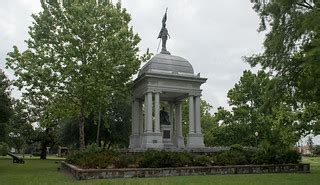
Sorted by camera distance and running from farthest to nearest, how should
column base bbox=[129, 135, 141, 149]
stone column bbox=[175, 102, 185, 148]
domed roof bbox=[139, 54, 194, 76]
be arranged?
column base bbox=[129, 135, 141, 149]
stone column bbox=[175, 102, 185, 148]
domed roof bbox=[139, 54, 194, 76]

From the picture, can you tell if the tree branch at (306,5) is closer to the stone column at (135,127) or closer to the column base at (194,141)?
the column base at (194,141)

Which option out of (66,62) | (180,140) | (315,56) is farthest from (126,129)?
(315,56)

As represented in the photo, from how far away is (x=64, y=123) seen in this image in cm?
4019

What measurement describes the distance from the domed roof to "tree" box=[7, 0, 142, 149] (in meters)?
2.14

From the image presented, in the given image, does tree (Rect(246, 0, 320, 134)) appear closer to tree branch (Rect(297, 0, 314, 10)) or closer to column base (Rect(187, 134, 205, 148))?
tree branch (Rect(297, 0, 314, 10))

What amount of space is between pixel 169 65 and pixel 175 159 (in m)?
10.3

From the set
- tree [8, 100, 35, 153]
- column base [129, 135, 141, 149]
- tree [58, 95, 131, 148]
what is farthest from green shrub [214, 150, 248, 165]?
tree [8, 100, 35, 153]

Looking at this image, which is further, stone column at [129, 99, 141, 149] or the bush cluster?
stone column at [129, 99, 141, 149]

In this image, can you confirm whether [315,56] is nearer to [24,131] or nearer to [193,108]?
[193,108]

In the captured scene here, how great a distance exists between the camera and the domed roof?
2606 cm

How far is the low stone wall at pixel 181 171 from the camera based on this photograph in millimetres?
14969

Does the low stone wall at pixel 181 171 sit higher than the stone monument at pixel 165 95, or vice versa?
the stone monument at pixel 165 95

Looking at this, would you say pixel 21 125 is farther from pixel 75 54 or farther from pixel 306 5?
pixel 306 5

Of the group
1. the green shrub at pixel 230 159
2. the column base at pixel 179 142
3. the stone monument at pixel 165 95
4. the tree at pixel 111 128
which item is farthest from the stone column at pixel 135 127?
the tree at pixel 111 128
